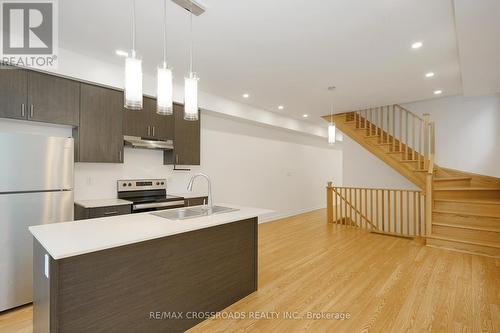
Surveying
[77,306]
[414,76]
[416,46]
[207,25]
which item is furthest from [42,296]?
[414,76]

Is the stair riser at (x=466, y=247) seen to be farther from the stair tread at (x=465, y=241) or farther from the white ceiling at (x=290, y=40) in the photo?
the white ceiling at (x=290, y=40)

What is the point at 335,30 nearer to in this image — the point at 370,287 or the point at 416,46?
the point at 416,46

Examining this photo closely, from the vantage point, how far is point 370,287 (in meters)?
2.73

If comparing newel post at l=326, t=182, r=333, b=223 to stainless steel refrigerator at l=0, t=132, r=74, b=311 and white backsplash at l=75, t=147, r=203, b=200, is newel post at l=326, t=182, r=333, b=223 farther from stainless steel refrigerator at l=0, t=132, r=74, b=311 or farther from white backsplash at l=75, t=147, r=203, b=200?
stainless steel refrigerator at l=0, t=132, r=74, b=311

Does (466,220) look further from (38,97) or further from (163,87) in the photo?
(38,97)

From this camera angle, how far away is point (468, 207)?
420cm

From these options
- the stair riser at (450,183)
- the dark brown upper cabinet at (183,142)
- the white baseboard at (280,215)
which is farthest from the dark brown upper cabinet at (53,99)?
the stair riser at (450,183)

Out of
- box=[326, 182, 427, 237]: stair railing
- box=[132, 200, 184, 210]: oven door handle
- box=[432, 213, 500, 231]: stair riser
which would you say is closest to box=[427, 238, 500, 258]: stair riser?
box=[432, 213, 500, 231]: stair riser

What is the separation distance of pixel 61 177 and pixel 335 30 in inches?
131

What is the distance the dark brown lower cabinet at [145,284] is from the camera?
4.68ft

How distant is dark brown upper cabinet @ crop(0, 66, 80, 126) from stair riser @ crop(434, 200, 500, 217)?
5.98 metres

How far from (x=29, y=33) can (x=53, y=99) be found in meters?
0.68

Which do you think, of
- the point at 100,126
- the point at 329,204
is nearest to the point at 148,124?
the point at 100,126

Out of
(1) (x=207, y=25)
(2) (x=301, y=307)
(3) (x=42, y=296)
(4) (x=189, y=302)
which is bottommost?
(2) (x=301, y=307)
